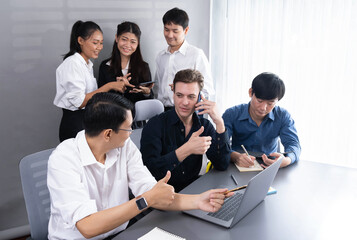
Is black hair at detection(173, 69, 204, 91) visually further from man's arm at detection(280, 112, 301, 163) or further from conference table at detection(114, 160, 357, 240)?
man's arm at detection(280, 112, 301, 163)

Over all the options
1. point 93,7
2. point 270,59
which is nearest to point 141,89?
point 93,7

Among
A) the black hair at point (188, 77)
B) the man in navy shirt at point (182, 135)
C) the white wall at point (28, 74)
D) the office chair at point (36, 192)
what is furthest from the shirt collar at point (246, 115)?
the white wall at point (28, 74)

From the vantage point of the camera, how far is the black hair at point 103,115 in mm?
1440

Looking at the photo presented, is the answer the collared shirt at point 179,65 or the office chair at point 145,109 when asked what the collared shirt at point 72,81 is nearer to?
the office chair at point 145,109

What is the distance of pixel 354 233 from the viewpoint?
4.47ft

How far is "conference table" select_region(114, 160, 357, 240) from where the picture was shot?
52.3 inches

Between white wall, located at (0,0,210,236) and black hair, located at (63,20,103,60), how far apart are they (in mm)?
266

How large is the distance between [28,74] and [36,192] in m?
1.54

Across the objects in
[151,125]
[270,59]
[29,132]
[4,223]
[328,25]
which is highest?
[328,25]

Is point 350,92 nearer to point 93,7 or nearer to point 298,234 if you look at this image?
point 298,234

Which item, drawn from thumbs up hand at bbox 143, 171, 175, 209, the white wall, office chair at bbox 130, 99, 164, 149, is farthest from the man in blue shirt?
the white wall

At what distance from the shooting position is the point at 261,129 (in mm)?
2377

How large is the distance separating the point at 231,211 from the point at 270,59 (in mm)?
2371

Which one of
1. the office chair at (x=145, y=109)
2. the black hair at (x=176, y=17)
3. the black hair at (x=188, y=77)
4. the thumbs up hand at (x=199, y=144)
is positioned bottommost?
the thumbs up hand at (x=199, y=144)
